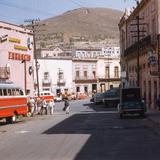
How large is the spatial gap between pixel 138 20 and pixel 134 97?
18721mm

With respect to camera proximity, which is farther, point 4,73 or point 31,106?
point 4,73

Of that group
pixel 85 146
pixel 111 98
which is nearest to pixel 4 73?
pixel 111 98

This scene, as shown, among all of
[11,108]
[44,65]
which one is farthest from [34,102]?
[44,65]

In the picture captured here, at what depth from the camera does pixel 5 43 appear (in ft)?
204

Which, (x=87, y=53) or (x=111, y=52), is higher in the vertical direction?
(x=111, y=52)

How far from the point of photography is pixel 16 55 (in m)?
64.8


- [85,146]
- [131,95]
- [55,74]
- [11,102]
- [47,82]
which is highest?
[55,74]

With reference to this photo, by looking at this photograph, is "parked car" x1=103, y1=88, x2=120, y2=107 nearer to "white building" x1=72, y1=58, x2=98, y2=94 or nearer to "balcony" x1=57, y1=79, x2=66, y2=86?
"balcony" x1=57, y1=79, x2=66, y2=86

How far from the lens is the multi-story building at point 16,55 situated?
6138 centimetres

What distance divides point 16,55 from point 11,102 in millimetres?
24731

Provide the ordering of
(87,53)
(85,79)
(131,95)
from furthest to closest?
(87,53) < (85,79) < (131,95)

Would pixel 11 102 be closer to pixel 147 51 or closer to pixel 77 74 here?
pixel 147 51

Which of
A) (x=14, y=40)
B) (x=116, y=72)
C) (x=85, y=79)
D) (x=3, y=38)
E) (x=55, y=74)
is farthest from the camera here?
(x=116, y=72)

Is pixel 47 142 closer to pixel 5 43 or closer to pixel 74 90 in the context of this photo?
pixel 5 43
